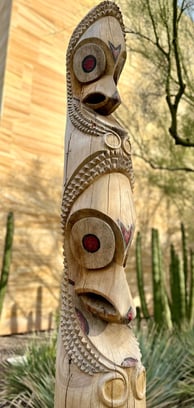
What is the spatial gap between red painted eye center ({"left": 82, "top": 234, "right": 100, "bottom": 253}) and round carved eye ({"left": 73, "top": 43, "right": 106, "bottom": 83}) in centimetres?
73

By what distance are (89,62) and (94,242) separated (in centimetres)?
84

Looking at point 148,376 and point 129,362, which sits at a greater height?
point 129,362

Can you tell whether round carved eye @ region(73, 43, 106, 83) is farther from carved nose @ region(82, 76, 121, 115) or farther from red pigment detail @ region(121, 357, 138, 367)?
red pigment detail @ region(121, 357, 138, 367)

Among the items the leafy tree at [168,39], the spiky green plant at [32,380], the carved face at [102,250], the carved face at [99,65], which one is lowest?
the spiky green plant at [32,380]

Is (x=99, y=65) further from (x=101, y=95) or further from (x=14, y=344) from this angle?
(x=14, y=344)

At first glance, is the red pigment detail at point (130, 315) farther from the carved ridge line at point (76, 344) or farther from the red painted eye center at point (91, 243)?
the red painted eye center at point (91, 243)

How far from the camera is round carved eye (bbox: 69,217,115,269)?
1370mm

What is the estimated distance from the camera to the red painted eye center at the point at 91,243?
1375 millimetres

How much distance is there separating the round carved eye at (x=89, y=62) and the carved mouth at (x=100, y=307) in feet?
3.17

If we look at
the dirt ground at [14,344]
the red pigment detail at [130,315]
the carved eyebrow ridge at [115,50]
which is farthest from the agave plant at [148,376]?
the carved eyebrow ridge at [115,50]

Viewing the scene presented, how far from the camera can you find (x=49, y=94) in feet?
17.9

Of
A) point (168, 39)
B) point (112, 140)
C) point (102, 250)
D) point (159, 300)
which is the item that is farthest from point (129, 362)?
point (168, 39)

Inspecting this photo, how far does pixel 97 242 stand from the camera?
1.37 meters

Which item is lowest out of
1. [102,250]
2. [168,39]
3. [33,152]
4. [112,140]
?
[102,250]
